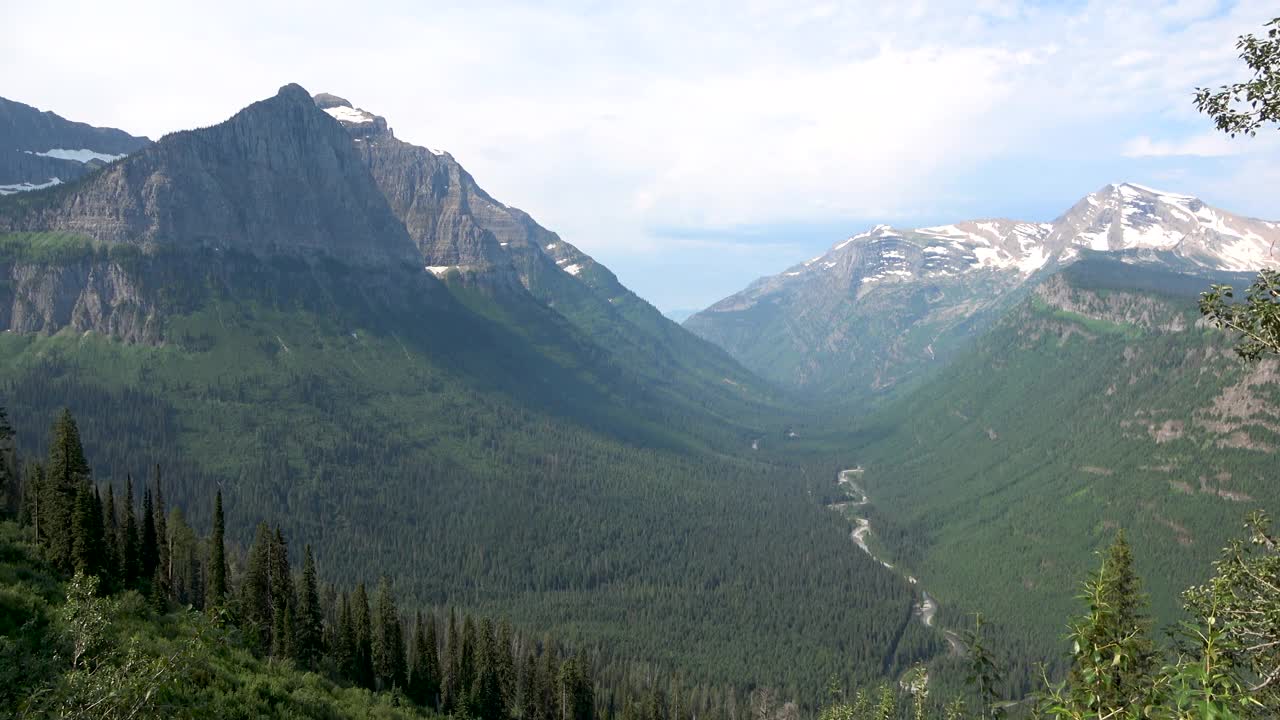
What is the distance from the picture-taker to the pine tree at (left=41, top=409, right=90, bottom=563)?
58.8 m

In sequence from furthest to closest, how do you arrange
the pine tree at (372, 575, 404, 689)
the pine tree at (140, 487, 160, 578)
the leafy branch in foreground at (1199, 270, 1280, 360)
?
the pine tree at (372, 575, 404, 689)
the pine tree at (140, 487, 160, 578)
the leafy branch in foreground at (1199, 270, 1280, 360)

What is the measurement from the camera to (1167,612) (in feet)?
519

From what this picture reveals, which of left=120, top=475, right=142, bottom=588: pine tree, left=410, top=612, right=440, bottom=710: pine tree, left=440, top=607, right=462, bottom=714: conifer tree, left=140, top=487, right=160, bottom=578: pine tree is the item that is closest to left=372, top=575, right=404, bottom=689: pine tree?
left=410, top=612, right=440, bottom=710: pine tree

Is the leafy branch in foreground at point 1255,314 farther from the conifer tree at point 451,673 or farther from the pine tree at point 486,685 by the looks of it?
the conifer tree at point 451,673

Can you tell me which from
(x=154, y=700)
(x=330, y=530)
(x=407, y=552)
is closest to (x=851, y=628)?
(x=407, y=552)

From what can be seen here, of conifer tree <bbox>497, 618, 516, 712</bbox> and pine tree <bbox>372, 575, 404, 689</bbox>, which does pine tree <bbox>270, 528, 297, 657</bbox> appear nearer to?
pine tree <bbox>372, 575, 404, 689</bbox>

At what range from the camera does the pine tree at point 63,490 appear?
193ft

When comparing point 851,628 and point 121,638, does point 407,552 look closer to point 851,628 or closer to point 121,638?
point 851,628

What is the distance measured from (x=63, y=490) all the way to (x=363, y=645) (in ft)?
120

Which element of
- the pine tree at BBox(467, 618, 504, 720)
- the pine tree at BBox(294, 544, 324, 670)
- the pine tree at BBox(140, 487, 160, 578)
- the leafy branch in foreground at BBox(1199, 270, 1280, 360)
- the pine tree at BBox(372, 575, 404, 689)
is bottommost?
the pine tree at BBox(467, 618, 504, 720)

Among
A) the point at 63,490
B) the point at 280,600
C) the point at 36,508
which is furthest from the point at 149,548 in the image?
the point at 63,490

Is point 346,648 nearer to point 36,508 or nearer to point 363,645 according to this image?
point 363,645

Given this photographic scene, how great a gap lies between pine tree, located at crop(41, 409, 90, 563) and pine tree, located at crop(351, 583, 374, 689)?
105 feet

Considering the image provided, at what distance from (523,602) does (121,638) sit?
13230 centimetres
